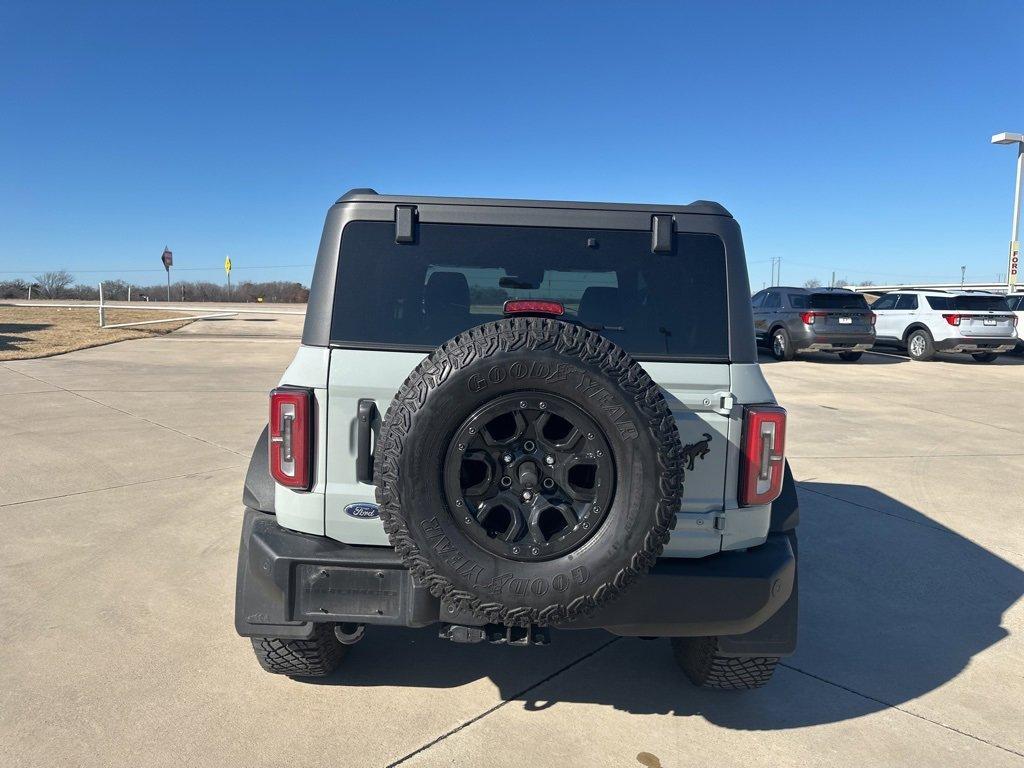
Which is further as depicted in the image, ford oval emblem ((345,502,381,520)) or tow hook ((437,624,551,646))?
ford oval emblem ((345,502,381,520))

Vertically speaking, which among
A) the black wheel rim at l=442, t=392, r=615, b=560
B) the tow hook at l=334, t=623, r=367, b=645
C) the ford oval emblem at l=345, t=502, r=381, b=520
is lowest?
the tow hook at l=334, t=623, r=367, b=645

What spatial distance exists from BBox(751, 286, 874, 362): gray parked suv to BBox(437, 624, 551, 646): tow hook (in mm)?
14650

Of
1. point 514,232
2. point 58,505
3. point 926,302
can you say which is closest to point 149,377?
point 58,505

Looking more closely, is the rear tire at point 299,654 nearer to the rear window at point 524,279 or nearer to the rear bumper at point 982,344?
the rear window at point 524,279

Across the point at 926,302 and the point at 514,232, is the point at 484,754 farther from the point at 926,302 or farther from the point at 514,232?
the point at 926,302

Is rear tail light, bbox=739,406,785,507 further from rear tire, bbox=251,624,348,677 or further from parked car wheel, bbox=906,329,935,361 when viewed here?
parked car wheel, bbox=906,329,935,361

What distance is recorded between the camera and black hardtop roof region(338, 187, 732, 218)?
2717 mm

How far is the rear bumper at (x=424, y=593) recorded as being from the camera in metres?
2.46

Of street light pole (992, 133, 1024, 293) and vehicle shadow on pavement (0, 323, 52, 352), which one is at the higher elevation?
street light pole (992, 133, 1024, 293)

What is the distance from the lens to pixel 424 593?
8.05ft

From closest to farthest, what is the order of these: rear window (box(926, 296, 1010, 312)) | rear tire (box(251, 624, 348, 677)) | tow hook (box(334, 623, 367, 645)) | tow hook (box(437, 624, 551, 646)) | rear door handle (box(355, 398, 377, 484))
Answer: tow hook (box(437, 624, 551, 646)) → rear door handle (box(355, 398, 377, 484)) → tow hook (box(334, 623, 367, 645)) → rear tire (box(251, 624, 348, 677)) → rear window (box(926, 296, 1010, 312))

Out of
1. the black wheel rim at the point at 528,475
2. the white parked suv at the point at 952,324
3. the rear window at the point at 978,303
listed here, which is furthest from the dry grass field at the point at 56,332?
the rear window at the point at 978,303

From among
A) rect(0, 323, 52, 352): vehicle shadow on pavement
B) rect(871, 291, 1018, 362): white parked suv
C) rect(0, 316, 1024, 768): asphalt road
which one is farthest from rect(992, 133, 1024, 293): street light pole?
rect(0, 323, 52, 352): vehicle shadow on pavement

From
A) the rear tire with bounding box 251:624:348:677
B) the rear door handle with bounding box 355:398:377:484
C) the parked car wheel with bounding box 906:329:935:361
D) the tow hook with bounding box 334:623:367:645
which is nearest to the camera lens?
the rear door handle with bounding box 355:398:377:484
